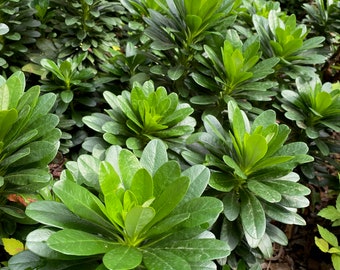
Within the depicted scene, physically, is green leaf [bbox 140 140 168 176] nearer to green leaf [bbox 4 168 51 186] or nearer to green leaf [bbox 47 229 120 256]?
green leaf [bbox 47 229 120 256]

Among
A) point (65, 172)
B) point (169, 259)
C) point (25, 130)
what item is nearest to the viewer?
point (169, 259)

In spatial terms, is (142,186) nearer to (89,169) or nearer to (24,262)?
(89,169)

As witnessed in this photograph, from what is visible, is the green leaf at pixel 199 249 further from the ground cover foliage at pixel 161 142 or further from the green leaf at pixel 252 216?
the green leaf at pixel 252 216

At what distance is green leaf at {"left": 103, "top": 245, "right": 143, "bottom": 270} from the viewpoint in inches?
38.9

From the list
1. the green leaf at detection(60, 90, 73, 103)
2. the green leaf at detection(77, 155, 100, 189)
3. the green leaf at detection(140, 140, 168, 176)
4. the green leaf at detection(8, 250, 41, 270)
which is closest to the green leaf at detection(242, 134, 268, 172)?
the green leaf at detection(140, 140, 168, 176)

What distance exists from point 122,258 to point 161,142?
45 cm

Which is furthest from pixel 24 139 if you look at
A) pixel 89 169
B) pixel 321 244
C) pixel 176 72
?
pixel 321 244

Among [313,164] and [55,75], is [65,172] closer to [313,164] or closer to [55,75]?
[55,75]

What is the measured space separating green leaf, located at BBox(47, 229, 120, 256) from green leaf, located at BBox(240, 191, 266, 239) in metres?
0.62

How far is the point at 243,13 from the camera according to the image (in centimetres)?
289

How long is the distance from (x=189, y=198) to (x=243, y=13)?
214 centimetres

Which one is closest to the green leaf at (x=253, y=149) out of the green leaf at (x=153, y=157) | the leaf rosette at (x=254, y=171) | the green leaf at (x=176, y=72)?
the leaf rosette at (x=254, y=171)

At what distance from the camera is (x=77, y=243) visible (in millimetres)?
1024

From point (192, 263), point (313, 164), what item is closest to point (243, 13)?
point (313, 164)
